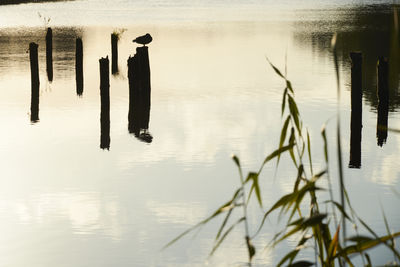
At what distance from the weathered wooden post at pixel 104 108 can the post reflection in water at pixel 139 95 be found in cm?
128

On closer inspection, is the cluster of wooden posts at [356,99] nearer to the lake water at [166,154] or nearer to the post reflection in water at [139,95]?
the lake water at [166,154]

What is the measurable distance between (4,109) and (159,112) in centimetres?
493

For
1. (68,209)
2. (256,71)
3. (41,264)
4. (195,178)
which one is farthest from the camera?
(256,71)

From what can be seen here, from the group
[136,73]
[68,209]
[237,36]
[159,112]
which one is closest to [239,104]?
[159,112]

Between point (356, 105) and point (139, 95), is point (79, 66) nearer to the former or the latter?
point (139, 95)

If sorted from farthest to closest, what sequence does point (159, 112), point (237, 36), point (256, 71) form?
1. point (237, 36)
2. point (256, 71)
3. point (159, 112)

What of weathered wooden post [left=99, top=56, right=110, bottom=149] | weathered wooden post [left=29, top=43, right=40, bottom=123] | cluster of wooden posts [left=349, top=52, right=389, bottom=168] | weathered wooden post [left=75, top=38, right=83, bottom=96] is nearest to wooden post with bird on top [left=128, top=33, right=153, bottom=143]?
weathered wooden post [left=99, top=56, right=110, bottom=149]

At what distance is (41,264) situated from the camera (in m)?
11.8

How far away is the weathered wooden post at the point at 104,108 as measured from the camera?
19.0 metres

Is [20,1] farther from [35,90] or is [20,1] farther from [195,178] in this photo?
[195,178]

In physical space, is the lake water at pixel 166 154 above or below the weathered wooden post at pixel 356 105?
below

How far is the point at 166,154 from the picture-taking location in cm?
1902

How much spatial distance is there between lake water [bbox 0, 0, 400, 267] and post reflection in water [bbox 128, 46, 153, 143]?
→ 0.37 meters

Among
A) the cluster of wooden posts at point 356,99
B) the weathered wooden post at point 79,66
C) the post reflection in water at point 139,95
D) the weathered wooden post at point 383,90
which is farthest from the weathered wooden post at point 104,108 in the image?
the weathered wooden post at point 79,66
